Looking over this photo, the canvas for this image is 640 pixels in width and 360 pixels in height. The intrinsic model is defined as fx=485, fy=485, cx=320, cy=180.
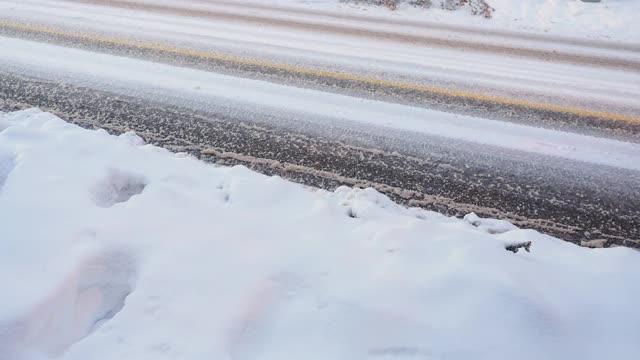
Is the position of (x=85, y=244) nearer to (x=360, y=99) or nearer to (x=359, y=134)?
(x=359, y=134)

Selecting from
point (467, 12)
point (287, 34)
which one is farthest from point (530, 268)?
point (467, 12)

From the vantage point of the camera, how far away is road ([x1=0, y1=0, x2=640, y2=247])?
3.53 metres

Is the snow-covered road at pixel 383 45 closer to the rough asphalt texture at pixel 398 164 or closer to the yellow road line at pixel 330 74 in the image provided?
the yellow road line at pixel 330 74

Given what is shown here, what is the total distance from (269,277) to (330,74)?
11.7 ft

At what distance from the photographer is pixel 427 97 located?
16.4ft

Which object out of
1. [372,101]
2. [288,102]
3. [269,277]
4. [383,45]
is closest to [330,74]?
[372,101]

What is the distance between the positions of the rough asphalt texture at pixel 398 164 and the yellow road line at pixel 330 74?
1171 millimetres

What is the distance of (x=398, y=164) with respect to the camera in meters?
3.73

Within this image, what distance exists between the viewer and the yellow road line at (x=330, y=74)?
15.8 feet

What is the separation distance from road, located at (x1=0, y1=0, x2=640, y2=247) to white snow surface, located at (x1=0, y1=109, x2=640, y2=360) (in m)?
0.58

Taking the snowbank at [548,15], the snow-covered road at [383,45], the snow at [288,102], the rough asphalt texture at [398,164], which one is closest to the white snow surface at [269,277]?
the rough asphalt texture at [398,164]

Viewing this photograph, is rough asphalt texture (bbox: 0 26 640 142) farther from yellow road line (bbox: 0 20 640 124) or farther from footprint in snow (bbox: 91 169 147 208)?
footprint in snow (bbox: 91 169 147 208)

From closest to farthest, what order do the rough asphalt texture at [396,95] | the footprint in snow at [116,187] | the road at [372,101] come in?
the footprint in snow at [116,187], the road at [372,101], the rough asphalt texture at [396,95]

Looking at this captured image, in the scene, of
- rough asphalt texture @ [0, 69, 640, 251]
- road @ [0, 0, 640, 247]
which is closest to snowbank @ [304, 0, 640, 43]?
road @ [0, 0, 640, 247]
